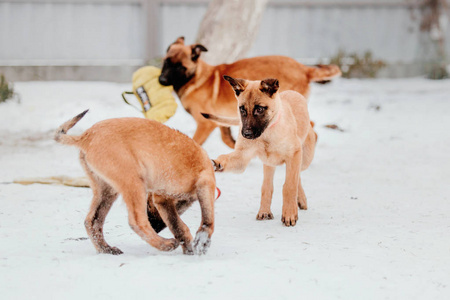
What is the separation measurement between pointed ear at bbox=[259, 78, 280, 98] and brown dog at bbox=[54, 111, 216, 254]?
0.73 m

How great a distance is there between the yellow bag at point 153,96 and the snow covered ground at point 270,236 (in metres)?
0.89

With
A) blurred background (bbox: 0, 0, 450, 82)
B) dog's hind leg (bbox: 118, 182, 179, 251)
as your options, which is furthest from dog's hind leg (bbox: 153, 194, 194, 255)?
blurred background (bbox: 0, 0, 450, 82)

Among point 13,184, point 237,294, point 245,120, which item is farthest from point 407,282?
point 13,184

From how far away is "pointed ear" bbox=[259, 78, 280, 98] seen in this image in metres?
3.71

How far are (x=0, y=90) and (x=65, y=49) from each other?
3409 millimetres

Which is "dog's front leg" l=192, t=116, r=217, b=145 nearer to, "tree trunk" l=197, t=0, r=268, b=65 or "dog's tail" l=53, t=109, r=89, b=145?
"tree trunk" l=197, t=0, r=268, b=65

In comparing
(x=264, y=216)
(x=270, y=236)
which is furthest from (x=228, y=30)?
(x=270, y=236)

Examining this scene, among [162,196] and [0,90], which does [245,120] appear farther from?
[0,90]

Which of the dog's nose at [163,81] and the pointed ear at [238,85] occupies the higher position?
the pointed ear at [238,85]

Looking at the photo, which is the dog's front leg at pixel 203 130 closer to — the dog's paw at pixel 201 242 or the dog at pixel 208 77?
the dog at pixel 208 77

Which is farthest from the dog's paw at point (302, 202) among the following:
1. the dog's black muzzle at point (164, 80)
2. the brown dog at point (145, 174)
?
the dog's black muzzle at point (164, 80)

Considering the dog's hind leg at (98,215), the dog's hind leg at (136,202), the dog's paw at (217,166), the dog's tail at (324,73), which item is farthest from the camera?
the dog's tail at (324,73)

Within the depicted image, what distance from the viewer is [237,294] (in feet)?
8.54

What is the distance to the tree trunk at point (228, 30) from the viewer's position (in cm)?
862
